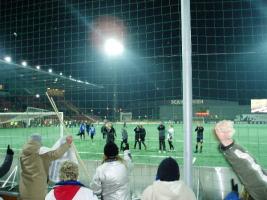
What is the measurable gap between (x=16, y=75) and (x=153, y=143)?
9.36 meters

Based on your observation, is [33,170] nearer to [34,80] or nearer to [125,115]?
[34,80]

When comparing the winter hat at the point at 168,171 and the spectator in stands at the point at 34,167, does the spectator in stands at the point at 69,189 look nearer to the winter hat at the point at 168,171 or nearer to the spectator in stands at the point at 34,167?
the winter hat at the point at 168,171

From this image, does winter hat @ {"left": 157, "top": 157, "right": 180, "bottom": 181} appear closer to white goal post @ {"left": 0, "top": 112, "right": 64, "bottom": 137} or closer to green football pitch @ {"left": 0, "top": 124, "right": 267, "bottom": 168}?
white goal post @ {"left": 0, "top": 112, "right": 64, "bottom": 137}

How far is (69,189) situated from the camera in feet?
9.23

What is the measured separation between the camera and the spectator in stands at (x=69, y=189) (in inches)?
110

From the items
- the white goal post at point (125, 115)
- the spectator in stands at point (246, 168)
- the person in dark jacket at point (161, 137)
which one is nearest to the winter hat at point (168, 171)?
the spectator in stands at point (246, 168)

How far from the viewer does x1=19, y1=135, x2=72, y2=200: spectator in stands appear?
4.21m

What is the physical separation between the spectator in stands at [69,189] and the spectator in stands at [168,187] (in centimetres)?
49

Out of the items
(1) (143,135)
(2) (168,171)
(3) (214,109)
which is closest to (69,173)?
(2) (168,171)

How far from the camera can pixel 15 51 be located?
9.78m

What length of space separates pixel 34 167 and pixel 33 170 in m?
0.04

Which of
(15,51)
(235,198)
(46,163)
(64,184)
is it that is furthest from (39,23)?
(235,198)

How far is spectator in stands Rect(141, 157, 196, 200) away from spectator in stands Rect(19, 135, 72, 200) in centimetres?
181

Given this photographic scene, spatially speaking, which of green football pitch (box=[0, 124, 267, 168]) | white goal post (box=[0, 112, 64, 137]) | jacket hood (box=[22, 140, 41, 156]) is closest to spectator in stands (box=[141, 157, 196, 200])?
jacket hood (box=[22, 140, 41, 156])
